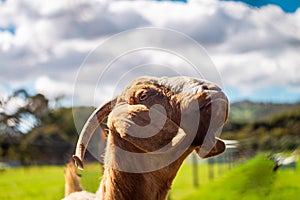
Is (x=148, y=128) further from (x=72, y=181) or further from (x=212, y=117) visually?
(x=72, y=181)

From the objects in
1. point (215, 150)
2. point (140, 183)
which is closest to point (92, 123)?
point (140, 183)

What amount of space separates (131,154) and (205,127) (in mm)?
783

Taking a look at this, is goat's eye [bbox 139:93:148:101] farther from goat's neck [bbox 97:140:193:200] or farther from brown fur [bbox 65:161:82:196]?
brown fur [bbox 65:161:82:196]

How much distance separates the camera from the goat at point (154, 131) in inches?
176

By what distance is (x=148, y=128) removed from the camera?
15.2 ft

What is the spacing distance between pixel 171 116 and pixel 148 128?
212 mm

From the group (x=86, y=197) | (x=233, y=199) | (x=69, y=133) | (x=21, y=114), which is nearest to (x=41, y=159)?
(x=69, y=133)

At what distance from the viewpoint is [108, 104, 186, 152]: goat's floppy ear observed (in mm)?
4613

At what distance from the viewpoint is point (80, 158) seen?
15.9 ft

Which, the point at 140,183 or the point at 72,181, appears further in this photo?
the point at 72,181

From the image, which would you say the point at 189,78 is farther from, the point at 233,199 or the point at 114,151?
the point at 233,199

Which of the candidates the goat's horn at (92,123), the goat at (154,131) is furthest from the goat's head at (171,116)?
the goat's horn at (92,123)

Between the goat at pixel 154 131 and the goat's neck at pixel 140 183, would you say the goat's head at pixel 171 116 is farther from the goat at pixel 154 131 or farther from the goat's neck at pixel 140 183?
the goat's neck at pixel 140 183


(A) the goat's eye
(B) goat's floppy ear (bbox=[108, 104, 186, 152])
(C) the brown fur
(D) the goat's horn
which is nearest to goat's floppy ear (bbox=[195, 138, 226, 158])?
(B) goat's floppy ear (bbox=[108, 104, 186, 152])
